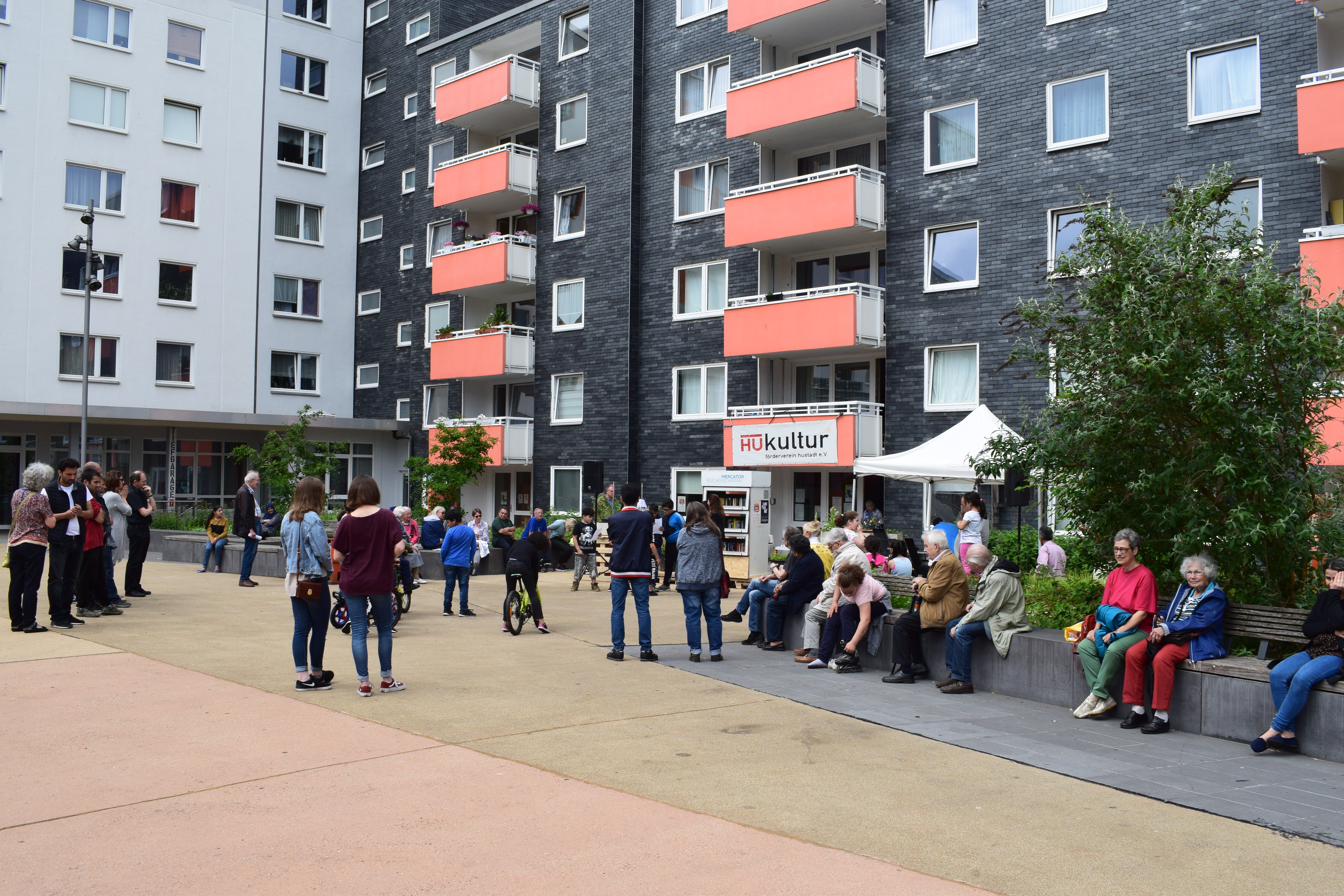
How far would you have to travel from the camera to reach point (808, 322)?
24.5 m

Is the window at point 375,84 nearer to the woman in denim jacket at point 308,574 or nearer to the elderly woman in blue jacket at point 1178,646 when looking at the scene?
the woman in denim jacket at point 308,574

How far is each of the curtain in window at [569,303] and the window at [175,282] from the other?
13744 millimetres

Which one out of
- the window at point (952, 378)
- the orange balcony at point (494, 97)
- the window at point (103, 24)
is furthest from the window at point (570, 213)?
the window at point (103, 24)

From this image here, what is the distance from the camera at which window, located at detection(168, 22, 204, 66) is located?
37.3m

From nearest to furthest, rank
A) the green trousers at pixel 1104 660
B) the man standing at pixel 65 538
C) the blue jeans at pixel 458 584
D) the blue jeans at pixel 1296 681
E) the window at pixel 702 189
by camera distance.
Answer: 1. the blue jeans at pixel 1296 681
2. the green trousers at pixel 1104 660
3. the man standing at pixel 65 538
4. the blue jeans at pixel 458 584
5. the window at pixel 702 189

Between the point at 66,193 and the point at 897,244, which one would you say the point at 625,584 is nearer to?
the point at 897,244

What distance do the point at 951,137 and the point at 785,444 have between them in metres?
7.24

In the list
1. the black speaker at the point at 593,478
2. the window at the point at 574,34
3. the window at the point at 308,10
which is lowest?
the black speaker at the point at 593,478

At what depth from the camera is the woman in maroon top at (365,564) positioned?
941 cm

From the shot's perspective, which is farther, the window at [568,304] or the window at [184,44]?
the window at [184,44]

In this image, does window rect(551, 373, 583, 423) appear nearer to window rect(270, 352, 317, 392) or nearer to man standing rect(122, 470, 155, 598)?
window rect(270, 352, 317, 392)

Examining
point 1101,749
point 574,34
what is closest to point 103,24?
point 574,34

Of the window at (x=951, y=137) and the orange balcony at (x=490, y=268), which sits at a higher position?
the window at (x=951, y=137)

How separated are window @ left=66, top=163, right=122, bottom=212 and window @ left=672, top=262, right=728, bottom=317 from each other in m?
19.1
